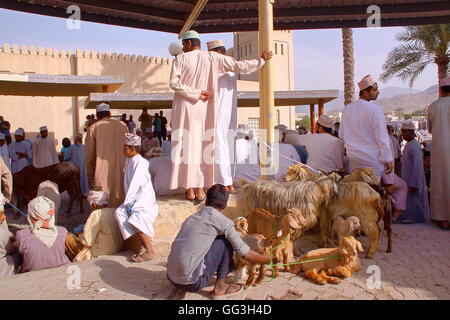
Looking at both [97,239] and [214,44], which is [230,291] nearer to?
[97,239]

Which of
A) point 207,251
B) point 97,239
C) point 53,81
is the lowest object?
point 97,239

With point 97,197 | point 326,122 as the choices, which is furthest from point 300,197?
point 97,197

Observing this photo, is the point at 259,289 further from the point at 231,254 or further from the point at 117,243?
the point at 117,243

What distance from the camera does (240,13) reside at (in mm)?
6754

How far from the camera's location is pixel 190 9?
6.65 metres

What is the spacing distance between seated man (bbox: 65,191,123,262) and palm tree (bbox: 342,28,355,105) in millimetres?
13565

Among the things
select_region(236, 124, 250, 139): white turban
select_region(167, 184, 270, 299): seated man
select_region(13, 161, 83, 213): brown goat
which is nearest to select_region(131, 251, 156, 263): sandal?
select_region(167, 184, 270, 299): seated man

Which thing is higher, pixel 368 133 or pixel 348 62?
pixel 348 62

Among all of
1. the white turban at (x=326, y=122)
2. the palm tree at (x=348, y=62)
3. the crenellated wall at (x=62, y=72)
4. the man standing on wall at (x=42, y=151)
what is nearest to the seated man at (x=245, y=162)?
the white turban at (x=326, y=122)

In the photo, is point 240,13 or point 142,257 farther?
point 240,13

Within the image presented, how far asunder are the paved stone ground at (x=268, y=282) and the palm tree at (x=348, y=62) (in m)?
12.6

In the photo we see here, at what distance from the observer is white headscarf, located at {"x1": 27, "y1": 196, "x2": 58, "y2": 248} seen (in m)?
4.26

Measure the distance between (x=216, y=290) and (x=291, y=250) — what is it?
3.26 feet

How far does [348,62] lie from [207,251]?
48.1 feet
